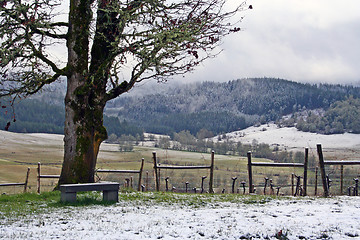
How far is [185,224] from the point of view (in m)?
9.27

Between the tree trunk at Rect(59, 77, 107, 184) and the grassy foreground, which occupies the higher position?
the tree trunk at Rect(59, 77, 107, 184)

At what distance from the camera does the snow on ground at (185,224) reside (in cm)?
820

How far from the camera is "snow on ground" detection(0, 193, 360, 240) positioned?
820cm

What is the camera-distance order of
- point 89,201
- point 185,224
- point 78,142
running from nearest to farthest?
point 185,224 → point 89,201 → point 78,142

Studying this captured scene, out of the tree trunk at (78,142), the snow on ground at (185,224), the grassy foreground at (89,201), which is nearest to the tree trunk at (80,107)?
the tree trunk at (78,142)

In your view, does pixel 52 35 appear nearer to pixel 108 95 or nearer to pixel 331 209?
pixel 108 95

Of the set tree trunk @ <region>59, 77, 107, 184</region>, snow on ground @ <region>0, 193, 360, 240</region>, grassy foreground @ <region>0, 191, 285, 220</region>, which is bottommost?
grassy foreground @ <region>0, 191, 285, 220</region>

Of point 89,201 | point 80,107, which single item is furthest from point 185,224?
point 80,107

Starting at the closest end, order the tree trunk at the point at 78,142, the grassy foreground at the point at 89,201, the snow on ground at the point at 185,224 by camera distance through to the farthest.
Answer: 1. the snow on ground at the point at 185,224
2. the grassy foreground at the point at 89,201
3. the tree trunk at the point at 78,142

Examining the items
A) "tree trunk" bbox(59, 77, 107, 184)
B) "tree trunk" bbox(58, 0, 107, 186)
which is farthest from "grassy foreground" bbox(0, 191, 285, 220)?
"tree trunk" bbox(58, 0, 107, 186)

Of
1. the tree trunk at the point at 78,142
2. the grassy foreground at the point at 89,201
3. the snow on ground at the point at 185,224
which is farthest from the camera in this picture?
the tree trunk at the point at 78,142

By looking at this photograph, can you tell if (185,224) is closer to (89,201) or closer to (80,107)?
(89,201)

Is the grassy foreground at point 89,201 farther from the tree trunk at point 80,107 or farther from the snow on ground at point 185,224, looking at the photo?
the tree trunk at point 80,107

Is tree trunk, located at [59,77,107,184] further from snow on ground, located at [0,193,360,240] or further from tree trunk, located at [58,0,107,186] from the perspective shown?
snow on ground, located at [0,193,360,240]
